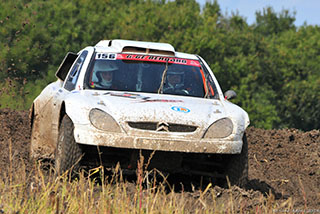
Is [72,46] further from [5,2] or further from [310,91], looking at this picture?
[310,91]

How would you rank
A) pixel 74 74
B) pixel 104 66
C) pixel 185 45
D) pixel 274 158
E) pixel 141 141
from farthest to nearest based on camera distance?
1. pixel 185 45
2. pixel 274 158
3. pixel 74 74
4. pixel 104 66
5. pixel 141 141

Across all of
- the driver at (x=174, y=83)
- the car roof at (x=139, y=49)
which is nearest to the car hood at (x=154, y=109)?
the driver at (x=174, y=83)

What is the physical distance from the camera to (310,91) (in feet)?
201

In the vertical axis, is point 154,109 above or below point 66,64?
above

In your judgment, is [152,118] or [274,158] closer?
[152,118]

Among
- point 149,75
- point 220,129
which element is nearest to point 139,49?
point 149,75

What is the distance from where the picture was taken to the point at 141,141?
6727mm

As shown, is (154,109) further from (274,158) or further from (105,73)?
(274,158)

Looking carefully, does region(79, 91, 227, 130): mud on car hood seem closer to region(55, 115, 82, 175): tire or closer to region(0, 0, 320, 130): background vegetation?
region(55, 115, 82, 175): tire

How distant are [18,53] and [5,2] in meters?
7.02

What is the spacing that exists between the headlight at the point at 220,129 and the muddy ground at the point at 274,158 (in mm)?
526

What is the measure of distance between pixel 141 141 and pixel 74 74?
82.4 inches

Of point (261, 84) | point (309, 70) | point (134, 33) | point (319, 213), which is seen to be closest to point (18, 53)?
point (134, 33)

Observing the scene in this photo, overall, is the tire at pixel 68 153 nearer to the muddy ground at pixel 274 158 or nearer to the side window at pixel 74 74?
the muddy ground at pixel 274 158
